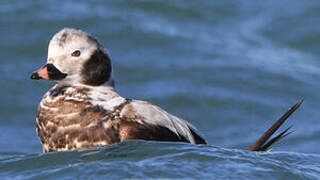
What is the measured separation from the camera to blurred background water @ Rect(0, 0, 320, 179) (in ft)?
42.9

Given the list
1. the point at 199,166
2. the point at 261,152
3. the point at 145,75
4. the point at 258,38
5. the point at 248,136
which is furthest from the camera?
the point at 258,38

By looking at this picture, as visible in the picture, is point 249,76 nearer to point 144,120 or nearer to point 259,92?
point 259,92

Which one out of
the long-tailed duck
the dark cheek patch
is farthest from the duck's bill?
the dark cheek patch

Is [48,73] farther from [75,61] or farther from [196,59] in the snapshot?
[196,59]

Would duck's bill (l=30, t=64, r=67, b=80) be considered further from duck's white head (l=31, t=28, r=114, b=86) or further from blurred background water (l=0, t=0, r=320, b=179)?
blurred background water (l=0, t=0, r=320, b=179)

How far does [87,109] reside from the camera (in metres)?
7.23

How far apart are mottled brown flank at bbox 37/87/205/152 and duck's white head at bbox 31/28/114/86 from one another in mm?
206

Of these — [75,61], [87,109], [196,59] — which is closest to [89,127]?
[87,109]

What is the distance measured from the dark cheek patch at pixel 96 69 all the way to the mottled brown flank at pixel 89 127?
0.65 ft

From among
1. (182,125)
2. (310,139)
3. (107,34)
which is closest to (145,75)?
(107,34)

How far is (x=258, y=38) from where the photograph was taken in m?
15.1

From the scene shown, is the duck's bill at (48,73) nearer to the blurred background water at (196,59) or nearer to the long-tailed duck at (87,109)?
the long-tailed duck at (87,109)

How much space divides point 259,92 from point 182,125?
6302mm

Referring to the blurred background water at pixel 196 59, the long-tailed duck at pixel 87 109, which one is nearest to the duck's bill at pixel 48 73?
the long-tailed duck at pixel 87 109
